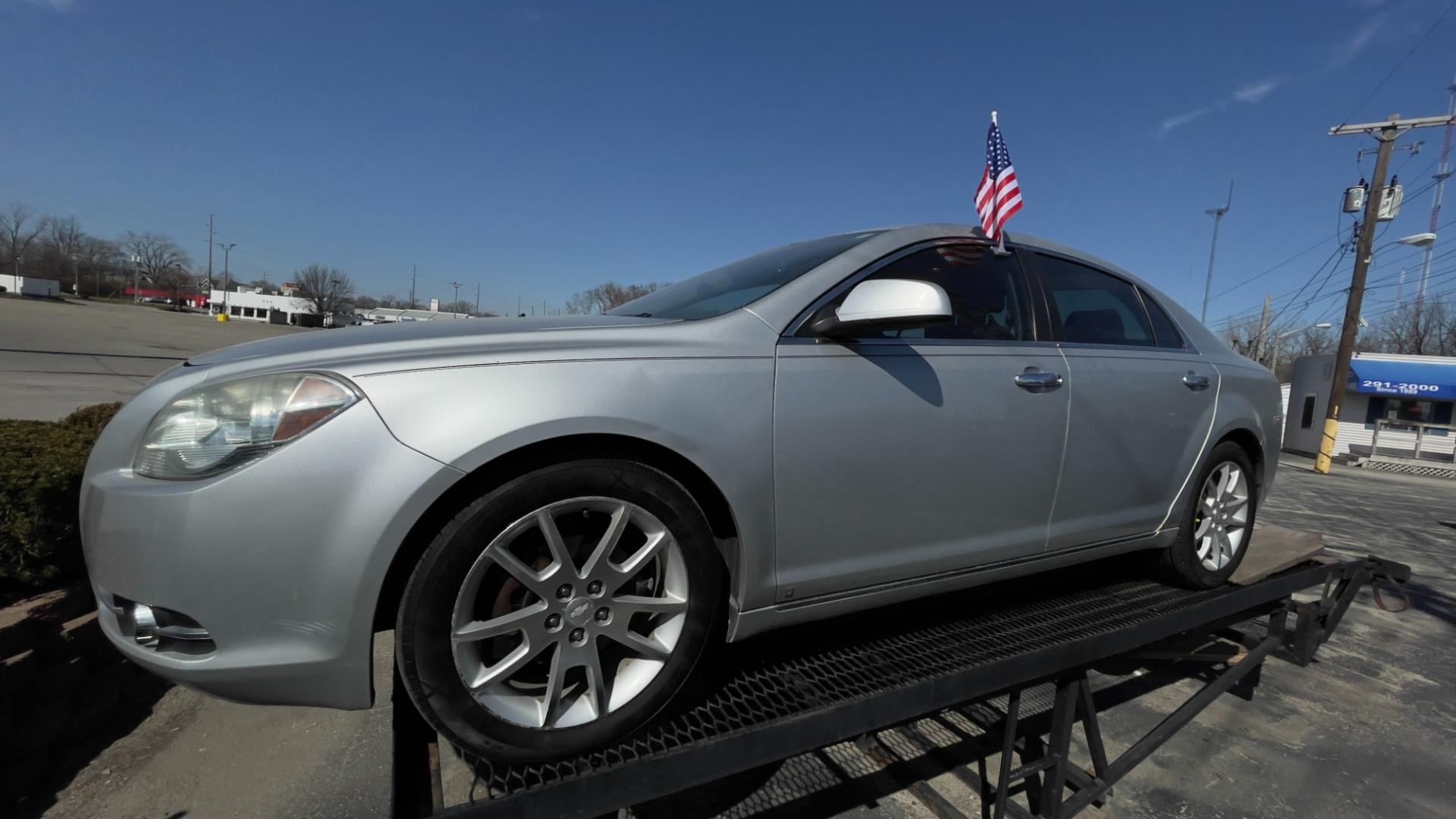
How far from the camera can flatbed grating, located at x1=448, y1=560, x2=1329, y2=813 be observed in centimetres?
166

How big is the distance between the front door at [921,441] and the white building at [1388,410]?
23327 millimetres

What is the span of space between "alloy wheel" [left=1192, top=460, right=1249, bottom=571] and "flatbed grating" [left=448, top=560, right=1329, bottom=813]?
17cm

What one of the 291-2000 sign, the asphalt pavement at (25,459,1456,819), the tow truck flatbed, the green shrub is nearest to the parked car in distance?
the tow truck flatbed

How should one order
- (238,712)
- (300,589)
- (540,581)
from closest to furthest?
(300,589) < (540,581) < (238,712)

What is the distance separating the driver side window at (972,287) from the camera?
7.34ft

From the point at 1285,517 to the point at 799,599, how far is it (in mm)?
9359

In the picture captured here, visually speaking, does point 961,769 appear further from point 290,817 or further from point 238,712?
point 238,712

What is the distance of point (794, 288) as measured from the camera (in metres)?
2.00

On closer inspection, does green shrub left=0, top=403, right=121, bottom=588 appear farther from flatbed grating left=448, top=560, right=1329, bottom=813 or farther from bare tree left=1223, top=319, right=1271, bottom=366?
bare tree left=1223, top=319, right=1271, bottom=366

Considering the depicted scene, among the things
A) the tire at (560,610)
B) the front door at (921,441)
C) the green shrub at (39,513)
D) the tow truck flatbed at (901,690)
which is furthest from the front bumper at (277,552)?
the green shrub at (39,513)

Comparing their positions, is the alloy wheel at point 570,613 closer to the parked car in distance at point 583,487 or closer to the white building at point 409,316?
the parked car in distance at point 583,487

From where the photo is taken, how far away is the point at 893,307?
179 centimetres

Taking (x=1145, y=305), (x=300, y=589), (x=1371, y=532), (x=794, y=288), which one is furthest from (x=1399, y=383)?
(x=300, y=589)

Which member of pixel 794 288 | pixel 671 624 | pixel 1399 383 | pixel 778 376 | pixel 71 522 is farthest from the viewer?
pixel 1399 383
